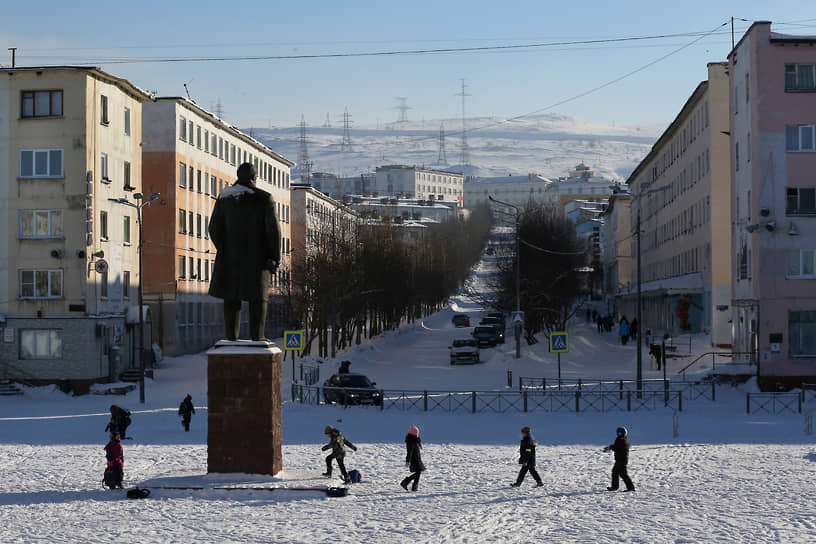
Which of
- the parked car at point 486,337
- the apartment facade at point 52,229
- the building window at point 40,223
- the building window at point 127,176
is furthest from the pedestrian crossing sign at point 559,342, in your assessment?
the parked car at point 486,337

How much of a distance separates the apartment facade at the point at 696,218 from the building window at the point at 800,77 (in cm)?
749

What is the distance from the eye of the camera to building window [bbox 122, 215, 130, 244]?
53.2 meters

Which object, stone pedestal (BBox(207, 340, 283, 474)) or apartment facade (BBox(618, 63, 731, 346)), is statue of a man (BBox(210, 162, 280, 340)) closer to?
stone pedestal (BBox(207, 340, 283, 474))

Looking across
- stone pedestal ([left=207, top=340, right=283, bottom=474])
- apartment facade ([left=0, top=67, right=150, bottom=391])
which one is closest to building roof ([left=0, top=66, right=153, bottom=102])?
apartment facade ([left=0, top=67, right=150, bottom=391])

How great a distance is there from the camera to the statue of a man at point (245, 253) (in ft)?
67.8

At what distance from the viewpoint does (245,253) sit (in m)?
20.8

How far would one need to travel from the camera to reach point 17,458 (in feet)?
84.9

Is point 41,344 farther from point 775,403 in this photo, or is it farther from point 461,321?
point 461,321

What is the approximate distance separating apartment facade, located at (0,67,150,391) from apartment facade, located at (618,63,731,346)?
24071 millimetres

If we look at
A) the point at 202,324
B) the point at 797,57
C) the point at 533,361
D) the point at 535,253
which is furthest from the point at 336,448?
the point at 535,253

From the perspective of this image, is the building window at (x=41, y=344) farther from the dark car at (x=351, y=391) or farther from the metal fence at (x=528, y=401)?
the metal fence at (x=528, y=401)

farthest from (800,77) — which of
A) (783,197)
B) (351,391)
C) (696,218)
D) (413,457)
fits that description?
(413,457)

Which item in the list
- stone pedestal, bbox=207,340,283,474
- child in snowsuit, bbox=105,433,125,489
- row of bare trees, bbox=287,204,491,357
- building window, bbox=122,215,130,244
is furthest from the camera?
row of bare trees, bbox=287,204,491,357

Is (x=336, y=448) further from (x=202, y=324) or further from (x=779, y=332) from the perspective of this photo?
(x=202, y=324)
